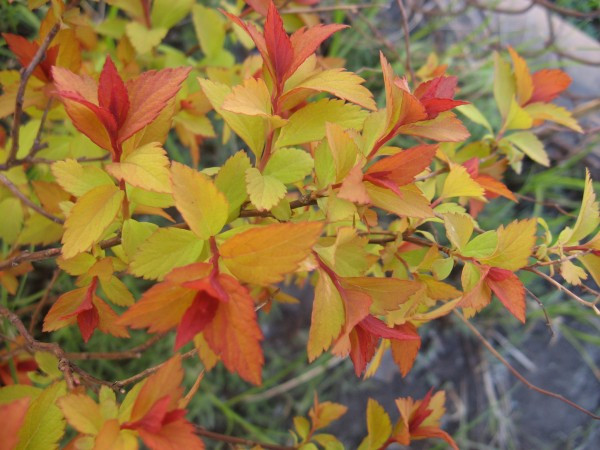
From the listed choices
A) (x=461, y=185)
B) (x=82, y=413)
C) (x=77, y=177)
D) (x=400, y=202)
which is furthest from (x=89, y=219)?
(x=461, y=185)

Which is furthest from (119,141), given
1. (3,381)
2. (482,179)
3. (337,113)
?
(3,381)

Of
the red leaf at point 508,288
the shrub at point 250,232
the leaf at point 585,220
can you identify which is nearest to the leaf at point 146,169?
the shrub at point 250,232

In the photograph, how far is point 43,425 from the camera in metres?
0.51

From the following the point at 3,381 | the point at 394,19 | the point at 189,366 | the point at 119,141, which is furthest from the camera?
the point at 394,19

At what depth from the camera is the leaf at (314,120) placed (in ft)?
1.69

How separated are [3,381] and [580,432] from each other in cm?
144

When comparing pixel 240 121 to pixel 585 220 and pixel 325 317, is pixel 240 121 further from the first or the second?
pixel 585 220

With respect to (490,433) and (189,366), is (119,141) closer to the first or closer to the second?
(189,366)

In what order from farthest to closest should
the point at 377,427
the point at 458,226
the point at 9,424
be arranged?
the point at 377,427, the point at 458,226, the point at 9,424

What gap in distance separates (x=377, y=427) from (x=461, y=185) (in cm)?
33

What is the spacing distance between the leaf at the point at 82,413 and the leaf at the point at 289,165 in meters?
0.26

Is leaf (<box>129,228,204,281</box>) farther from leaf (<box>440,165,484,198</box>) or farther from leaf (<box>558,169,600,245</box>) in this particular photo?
leaf (<box>558,169,600,245</box>)

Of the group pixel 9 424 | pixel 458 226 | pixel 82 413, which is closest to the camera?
pixel 9 424

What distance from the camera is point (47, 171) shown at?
87 centimetres
